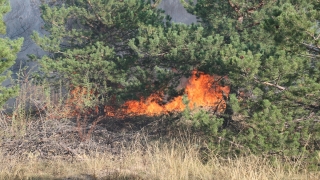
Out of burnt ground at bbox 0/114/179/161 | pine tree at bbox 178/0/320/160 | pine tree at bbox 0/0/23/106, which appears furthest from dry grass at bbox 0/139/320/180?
pine tree at bbox 0/0/23/106

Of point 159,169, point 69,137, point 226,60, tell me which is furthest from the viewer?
point 69,137

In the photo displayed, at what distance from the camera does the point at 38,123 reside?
397 inches

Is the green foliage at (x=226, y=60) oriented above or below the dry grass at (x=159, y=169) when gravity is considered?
above

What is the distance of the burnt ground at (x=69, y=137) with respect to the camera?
822 cm

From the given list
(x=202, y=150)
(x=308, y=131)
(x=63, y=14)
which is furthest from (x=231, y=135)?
(x=63, y=14)

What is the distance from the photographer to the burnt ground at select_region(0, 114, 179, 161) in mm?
8219

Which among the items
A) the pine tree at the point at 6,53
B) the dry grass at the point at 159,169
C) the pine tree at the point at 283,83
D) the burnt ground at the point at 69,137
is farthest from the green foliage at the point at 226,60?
the pine tree at the point at 6,53

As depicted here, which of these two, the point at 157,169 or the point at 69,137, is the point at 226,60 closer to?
the point at 157,169

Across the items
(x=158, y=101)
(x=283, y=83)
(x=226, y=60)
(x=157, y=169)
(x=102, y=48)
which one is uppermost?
(x=102, y=48)

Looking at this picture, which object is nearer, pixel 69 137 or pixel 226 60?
pixel 226 60

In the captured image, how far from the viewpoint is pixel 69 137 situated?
31.2 ft

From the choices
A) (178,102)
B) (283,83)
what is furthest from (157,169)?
(178,102)

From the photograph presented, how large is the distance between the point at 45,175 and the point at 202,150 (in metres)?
3.09

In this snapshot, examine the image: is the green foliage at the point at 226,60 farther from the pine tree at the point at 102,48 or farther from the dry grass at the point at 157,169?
the dry grass at the point at 157,169
